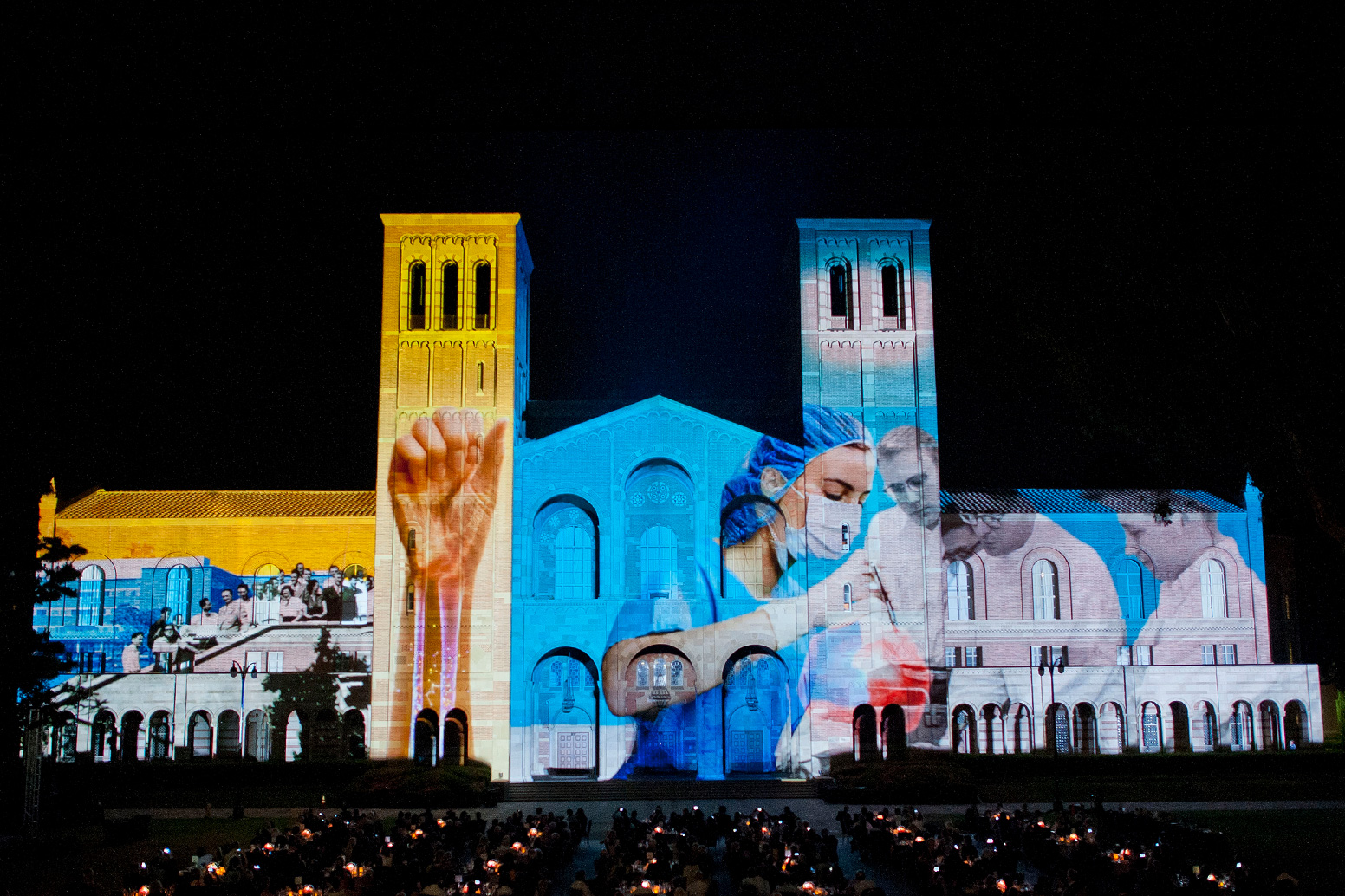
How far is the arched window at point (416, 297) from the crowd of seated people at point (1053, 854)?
22.7 m

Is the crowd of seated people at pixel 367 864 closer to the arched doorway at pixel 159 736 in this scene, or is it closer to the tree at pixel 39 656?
the tree at pixel 39 656

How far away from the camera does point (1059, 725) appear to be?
43.1 m

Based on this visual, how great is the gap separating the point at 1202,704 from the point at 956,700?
9.34 meters

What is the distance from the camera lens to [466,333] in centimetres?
4116

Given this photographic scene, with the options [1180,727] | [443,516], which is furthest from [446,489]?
[1180,727]

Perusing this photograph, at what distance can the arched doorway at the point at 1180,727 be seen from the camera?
43.1 metres

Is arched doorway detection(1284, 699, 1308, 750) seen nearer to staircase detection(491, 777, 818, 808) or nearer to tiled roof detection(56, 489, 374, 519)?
staircase detection(491, 777, 818, 808)

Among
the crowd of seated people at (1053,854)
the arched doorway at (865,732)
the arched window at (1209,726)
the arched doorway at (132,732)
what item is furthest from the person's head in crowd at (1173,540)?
the arched doorway at (132,732)

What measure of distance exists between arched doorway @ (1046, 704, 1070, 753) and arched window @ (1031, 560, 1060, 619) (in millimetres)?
4111

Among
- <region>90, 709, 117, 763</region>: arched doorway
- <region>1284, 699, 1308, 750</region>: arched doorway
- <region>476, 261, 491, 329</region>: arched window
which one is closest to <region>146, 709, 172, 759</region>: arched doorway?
<region>90, 709, 117, 763</region>: arched doorway

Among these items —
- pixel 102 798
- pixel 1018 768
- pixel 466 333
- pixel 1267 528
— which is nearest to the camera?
pixel 102 798

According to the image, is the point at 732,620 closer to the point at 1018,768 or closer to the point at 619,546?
the point at 619,546

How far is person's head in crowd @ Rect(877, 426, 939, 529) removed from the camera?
4053 centimetres

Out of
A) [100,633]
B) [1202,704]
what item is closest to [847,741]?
[1202,704]
